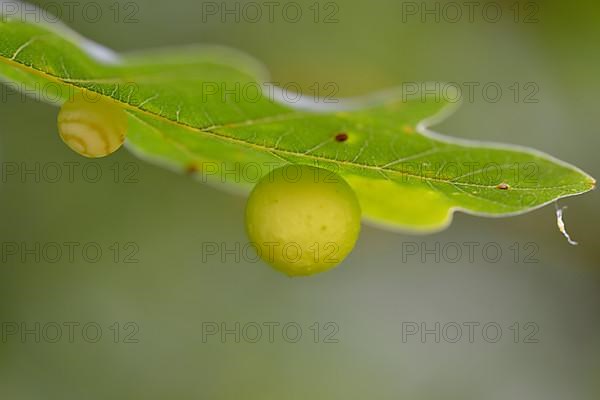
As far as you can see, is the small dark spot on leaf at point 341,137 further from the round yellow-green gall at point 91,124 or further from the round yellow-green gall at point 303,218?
the round yellow-green gall at point 91,124

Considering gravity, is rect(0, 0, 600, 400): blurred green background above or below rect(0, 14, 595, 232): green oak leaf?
above

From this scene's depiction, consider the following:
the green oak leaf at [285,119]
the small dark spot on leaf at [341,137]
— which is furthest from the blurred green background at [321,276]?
the small dark spot on leaf at [341,137]

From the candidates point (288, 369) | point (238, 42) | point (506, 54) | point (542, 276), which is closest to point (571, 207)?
point (542, 276)

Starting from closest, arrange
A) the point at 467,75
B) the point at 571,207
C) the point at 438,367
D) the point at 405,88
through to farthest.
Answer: the point at 405,88
the point at 571,207
the point at 438,367
the point at 467,75

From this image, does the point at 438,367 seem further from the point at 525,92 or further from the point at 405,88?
the point at 405,88

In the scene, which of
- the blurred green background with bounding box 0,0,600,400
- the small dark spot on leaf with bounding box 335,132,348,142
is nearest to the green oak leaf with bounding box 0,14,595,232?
the small dark spot on leaf with bounding box 335,132,348,142

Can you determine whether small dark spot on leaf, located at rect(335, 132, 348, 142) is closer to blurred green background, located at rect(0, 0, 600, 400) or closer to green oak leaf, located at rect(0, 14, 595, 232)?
green oak leaf, located at rect(0, 14, 595, 232)
